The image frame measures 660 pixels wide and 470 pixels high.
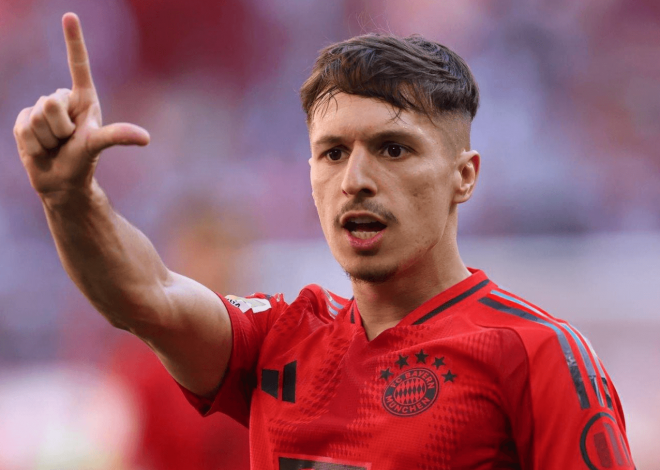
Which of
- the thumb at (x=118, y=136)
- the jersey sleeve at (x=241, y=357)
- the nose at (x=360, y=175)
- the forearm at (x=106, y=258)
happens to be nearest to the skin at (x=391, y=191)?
the nose at (x=360, y=175)

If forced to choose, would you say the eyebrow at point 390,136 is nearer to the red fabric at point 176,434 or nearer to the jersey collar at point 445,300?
the jersey collar at point 445,300

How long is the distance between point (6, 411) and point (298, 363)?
10.4 ft

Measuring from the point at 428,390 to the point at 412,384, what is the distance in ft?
0.17

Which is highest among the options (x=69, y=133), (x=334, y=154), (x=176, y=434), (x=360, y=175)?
(x=334, y=154)

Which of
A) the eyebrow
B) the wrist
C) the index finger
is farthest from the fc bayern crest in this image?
the index finger

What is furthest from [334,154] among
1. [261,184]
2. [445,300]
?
[261,184]

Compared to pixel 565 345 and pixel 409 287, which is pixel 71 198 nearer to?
pixel 409 287

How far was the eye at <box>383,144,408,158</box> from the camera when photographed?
78.6 inches

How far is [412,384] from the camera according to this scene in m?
1.87

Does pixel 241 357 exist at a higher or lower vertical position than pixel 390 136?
lower

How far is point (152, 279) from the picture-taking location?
188cm

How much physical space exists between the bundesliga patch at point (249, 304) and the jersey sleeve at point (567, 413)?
81 cm

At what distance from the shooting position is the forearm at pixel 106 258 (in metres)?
1.69

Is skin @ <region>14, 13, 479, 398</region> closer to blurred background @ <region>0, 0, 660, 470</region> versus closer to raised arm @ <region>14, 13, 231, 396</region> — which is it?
raised arm @ <region>14, 13, 231, 396</region>
